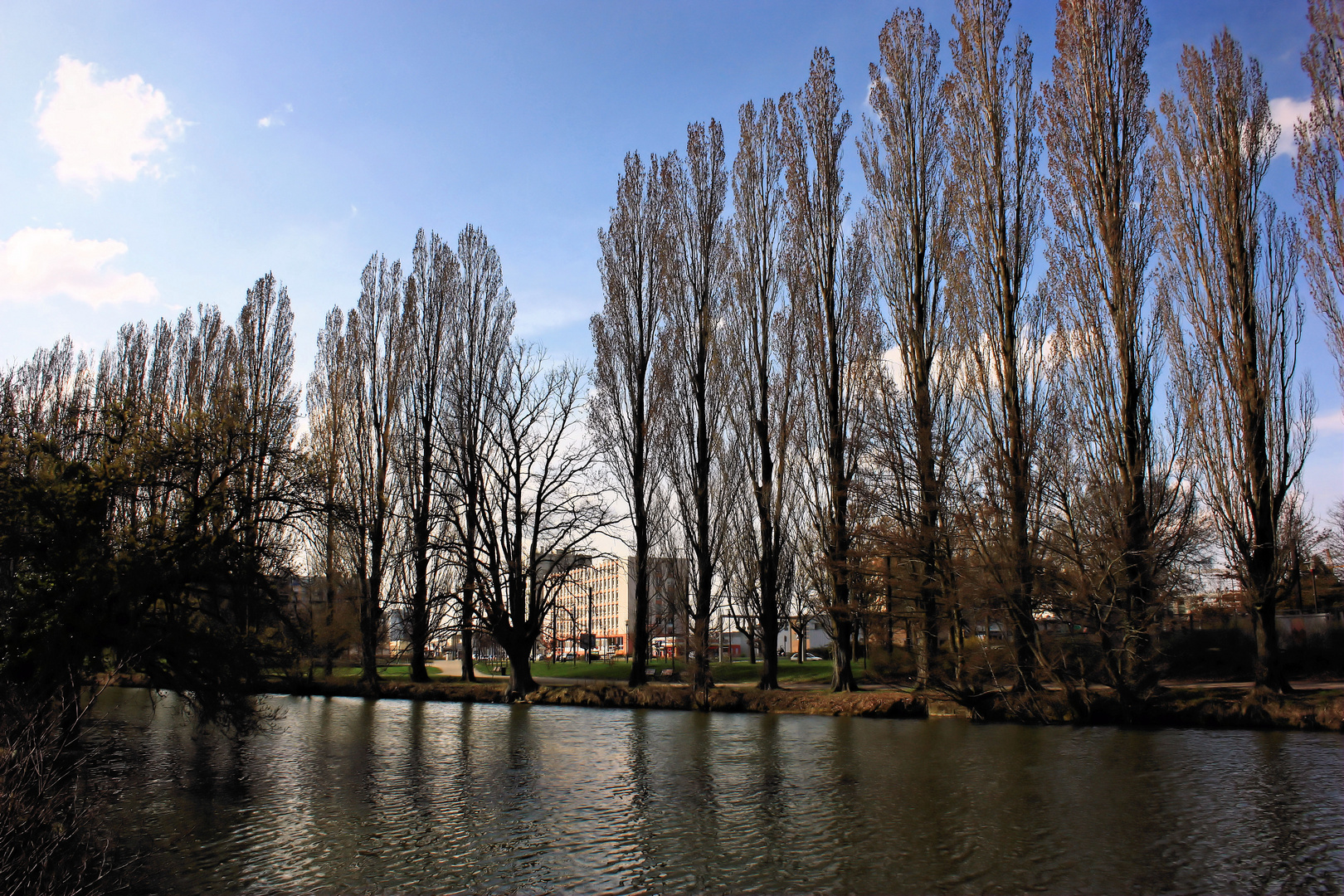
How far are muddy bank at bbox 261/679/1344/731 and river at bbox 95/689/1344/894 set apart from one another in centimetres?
109

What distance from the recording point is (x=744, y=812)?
1049cm

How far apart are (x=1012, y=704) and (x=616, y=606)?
11572cm

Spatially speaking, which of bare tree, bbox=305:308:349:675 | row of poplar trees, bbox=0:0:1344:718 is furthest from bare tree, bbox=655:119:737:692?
bare tree, bbox=305:308:349:675

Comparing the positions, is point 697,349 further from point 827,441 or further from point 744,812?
point 744,812

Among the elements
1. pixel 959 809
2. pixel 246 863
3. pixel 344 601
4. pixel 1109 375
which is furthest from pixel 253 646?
pixel 344 601

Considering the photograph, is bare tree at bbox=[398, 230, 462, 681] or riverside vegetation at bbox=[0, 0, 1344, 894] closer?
riverside vegetation at bbox=[0, 0, 1344, 894]

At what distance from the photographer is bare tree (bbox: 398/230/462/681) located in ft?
99.2

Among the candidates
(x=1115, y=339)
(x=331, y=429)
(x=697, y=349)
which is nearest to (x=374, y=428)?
(x=331, y=429)

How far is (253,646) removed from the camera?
502 inches

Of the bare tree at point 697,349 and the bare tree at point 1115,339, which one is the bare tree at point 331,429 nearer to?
the bare tree at point 697,349

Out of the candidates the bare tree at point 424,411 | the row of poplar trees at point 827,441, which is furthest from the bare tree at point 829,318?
the bare tree at point 424,411

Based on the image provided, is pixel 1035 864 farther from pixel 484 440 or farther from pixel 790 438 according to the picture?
pixel 484 440

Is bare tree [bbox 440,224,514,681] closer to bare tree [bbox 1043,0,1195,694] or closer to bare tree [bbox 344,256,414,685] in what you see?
bare tree [bbox 344,256,414,685]

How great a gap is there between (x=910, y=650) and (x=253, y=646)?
17175 mm
